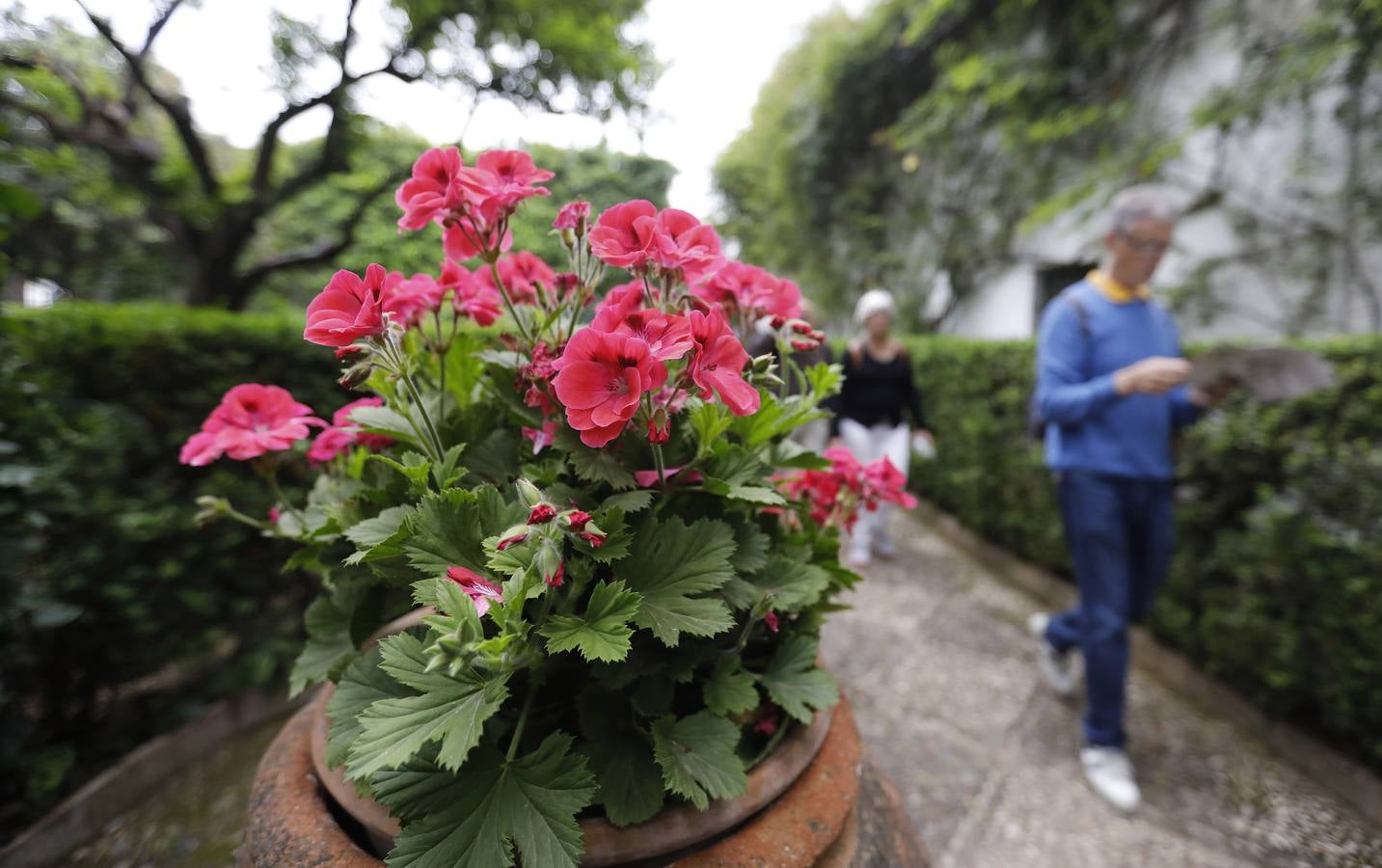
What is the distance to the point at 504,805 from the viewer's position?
56 cm

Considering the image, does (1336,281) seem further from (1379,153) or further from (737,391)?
(737,391)

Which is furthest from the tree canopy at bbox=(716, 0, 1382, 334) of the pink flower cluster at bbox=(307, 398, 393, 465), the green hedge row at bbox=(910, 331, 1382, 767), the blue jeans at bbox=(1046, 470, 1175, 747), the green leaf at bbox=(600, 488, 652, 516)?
the pink flower cluster at bbox=(307, 398, 393, 465)

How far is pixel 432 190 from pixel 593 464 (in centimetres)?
43

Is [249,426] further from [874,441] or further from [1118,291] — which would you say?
[874,441]

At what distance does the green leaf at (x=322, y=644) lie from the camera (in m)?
0.75

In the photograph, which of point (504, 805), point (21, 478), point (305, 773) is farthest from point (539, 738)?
point (21, 478)

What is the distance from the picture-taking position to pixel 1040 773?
216 centimetres

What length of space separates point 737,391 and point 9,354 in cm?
230

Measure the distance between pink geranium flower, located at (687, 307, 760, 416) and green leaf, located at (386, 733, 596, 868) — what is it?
400 millimetres

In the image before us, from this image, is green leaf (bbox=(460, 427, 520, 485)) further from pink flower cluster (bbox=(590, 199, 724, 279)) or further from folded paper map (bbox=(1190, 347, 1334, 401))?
folded paper map (bbox=(1190, 347, 1334, 401))

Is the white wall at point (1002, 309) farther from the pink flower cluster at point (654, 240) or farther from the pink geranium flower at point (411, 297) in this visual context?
the pink geranium flower at point (411, 297)

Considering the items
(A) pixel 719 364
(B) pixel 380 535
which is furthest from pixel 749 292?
(B) pixel 380 535

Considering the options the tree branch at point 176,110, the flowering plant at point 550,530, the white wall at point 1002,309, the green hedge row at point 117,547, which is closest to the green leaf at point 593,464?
the flowering plant at point 550,530

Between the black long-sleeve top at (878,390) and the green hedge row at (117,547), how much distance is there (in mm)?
3052
